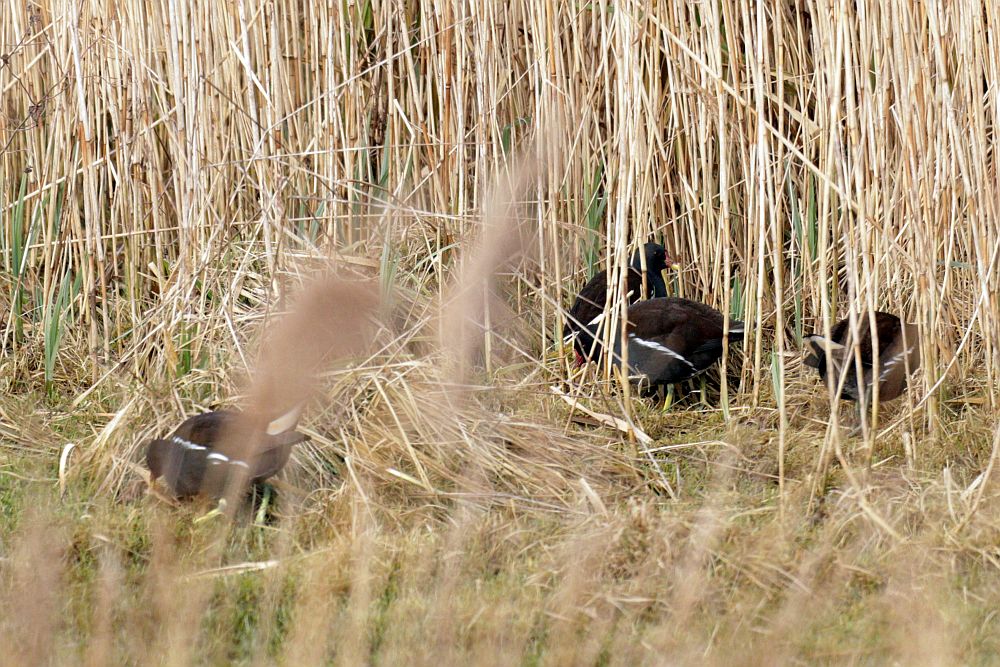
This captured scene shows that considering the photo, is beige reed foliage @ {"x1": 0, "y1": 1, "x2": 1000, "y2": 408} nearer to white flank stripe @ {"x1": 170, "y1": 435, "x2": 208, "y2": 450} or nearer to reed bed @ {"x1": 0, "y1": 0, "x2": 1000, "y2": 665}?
reed bed @ {"x1": 0, "y1": 0, "x2": 1000, "y2": 665}

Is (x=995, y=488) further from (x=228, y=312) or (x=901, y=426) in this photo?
(x=228, y=312)

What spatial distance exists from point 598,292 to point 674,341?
45 centimetres

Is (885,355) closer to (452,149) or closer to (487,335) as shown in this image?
(487,335)

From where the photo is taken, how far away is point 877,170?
3.42 metres

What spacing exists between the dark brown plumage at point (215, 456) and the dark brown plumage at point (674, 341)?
1325 millimetres

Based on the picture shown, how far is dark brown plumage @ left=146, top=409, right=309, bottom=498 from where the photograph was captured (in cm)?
303

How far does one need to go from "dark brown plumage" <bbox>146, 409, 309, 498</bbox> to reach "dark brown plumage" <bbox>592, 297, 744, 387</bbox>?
1325 mm

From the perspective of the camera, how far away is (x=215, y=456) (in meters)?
3.06

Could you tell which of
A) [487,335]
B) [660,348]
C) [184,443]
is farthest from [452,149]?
[184,443]

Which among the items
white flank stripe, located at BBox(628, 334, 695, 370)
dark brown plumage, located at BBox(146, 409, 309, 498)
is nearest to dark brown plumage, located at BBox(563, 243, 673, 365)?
white flank stripe, located at BBox(628, 334, 695, 370)

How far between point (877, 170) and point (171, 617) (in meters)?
2.27

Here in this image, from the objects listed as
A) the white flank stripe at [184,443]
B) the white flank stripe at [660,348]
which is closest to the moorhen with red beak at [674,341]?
the white flank stripe at [660,348]

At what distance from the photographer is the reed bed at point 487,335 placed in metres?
2.54

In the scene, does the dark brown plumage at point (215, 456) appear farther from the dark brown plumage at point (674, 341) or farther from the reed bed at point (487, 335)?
the dark brown plumage at point (674, 341)
